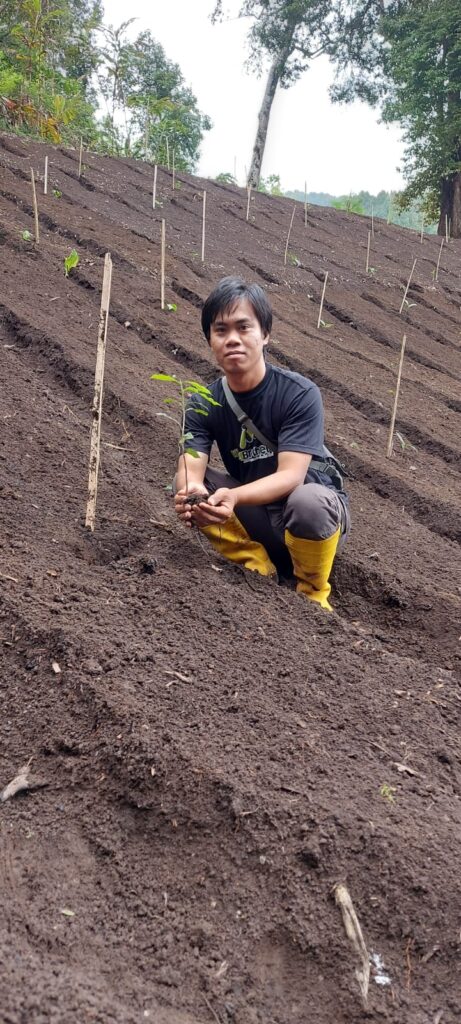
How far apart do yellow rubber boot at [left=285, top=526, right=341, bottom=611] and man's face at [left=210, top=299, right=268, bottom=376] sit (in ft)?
1.93

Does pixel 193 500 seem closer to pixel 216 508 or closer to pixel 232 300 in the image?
pixel 216 508

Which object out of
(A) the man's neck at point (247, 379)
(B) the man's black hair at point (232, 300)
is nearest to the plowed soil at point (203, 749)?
(A) the man's neck at point (247, 379)

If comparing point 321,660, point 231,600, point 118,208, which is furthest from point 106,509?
point 118,208

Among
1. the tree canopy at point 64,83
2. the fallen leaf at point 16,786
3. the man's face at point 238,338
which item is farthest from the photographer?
the tree canopy at point 64,83

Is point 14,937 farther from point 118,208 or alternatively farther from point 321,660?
point 118,208

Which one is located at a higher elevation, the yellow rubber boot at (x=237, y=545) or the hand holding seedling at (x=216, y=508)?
the hand holding seedling at (x=216, y=508)

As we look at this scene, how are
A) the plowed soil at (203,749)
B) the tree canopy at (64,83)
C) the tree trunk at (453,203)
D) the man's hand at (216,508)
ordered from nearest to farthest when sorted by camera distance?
1. the plowed soil at (203,749)
2. the man's hand at (216,508)
3. the tree canopy at (64,83)
4. the tree trunk at (453,203)

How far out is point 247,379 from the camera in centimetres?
246

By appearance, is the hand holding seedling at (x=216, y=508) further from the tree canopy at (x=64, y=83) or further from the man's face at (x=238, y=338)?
the tree canopy at (x=64, y=83)

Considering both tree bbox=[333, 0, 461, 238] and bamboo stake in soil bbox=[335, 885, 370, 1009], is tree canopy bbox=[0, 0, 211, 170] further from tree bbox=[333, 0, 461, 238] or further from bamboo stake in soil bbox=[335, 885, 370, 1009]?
bamboo stake in soil bbox=[335, 885, 370, 1009]

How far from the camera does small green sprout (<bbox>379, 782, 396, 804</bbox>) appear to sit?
169 centimetres

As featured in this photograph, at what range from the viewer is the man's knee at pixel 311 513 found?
7.90ft

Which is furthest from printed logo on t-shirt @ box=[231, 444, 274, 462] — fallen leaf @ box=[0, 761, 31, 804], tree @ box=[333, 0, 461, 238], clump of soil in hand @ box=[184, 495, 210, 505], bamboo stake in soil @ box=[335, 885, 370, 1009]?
tree @ box=[333, 0, 461, 238]

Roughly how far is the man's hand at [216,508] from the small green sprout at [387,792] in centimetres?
91
